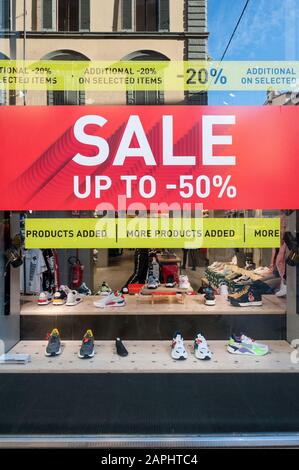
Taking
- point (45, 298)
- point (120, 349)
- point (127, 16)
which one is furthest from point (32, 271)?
point (127, 16)

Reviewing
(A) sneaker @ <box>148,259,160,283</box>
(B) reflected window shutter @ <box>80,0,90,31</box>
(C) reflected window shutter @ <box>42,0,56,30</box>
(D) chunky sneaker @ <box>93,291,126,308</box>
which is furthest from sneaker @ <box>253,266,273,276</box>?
(C) reflected window shutter @ <box>42,0,56,30</box>

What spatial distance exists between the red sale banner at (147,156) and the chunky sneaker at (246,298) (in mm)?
824

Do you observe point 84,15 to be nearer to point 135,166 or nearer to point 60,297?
point 135,166

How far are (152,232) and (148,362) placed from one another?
2.59ft

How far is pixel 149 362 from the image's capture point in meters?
2.22

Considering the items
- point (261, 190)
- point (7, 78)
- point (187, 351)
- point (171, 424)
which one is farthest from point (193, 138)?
point (171, 424)

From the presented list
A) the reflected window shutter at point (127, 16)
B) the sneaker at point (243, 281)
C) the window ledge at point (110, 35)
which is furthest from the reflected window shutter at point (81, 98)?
the sneaker at point (243, 281)

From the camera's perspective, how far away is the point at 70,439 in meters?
1.88

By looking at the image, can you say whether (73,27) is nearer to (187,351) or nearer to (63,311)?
(63,311)

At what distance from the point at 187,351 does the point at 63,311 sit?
90 cm

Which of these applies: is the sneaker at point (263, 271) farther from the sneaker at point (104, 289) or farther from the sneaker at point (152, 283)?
the sneaker at point (104, 289)

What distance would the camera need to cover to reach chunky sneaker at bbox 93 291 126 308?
8.70 ft
